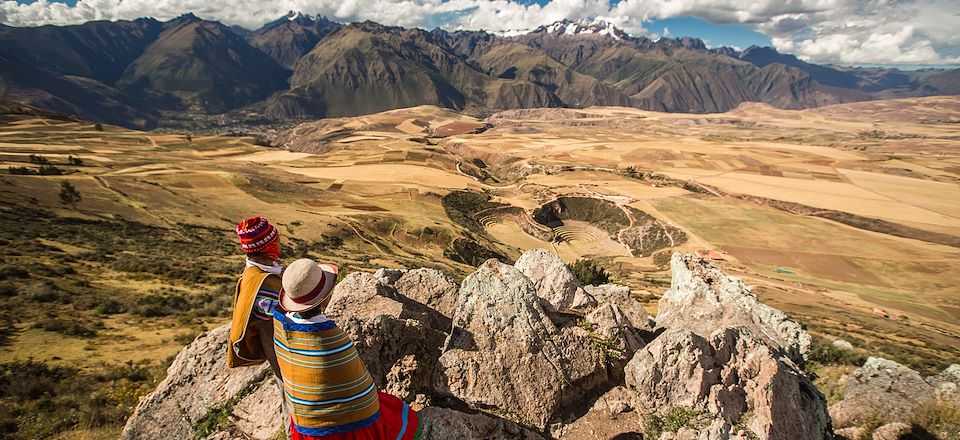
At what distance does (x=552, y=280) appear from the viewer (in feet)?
52.5

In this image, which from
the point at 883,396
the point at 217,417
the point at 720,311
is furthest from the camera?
the point at 720,311

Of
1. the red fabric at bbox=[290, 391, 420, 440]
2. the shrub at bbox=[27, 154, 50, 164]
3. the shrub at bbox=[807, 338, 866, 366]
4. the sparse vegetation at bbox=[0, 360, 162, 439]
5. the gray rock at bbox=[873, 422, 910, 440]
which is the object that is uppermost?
the red fabric at bbox=[290, 391, 420, 440]

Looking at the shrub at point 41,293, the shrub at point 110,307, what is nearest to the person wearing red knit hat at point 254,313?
the shrub at point 110,307

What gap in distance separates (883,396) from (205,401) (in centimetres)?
1971

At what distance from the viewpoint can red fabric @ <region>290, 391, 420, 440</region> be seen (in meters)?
4.45

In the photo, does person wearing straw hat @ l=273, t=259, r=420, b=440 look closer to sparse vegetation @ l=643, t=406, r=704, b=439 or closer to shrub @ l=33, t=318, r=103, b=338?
sparse vegetation @ l=643, t=406, r=704, b=439

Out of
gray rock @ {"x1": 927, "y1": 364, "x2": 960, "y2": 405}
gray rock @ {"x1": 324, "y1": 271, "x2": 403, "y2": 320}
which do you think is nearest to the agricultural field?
Result: gray rock @ {"x1": 324, "y1": 271, "x2": 403, "y2": 320}

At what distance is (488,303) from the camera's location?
9.80 meters

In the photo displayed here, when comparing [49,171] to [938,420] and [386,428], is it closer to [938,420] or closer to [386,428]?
[386,428]

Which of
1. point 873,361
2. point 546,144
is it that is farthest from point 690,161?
point 873,361

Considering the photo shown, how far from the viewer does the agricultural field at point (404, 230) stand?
17.7m

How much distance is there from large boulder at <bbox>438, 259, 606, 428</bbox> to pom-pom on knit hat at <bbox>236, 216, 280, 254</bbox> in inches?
179

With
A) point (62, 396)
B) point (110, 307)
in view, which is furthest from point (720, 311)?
point (110, 307)

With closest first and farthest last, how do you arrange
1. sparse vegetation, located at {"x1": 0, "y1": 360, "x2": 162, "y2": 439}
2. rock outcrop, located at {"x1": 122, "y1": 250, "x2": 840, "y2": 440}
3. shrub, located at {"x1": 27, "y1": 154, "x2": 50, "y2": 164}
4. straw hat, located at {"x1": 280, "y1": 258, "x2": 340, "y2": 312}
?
straw hat, located at {"x1": 280, "y1": 258, "x2": 340, "y2": 312} → rock outcrop, located at {"x1": 122, "y1": 250, "x2": 840, "y2": 440} → sparse vegetation, located at {"x1": 0, "y1": 360, "x2": 162, "y2": 439} → shrub, located at {"x1": 27, "y1": 154, "x2": 50, "y2": 164}
